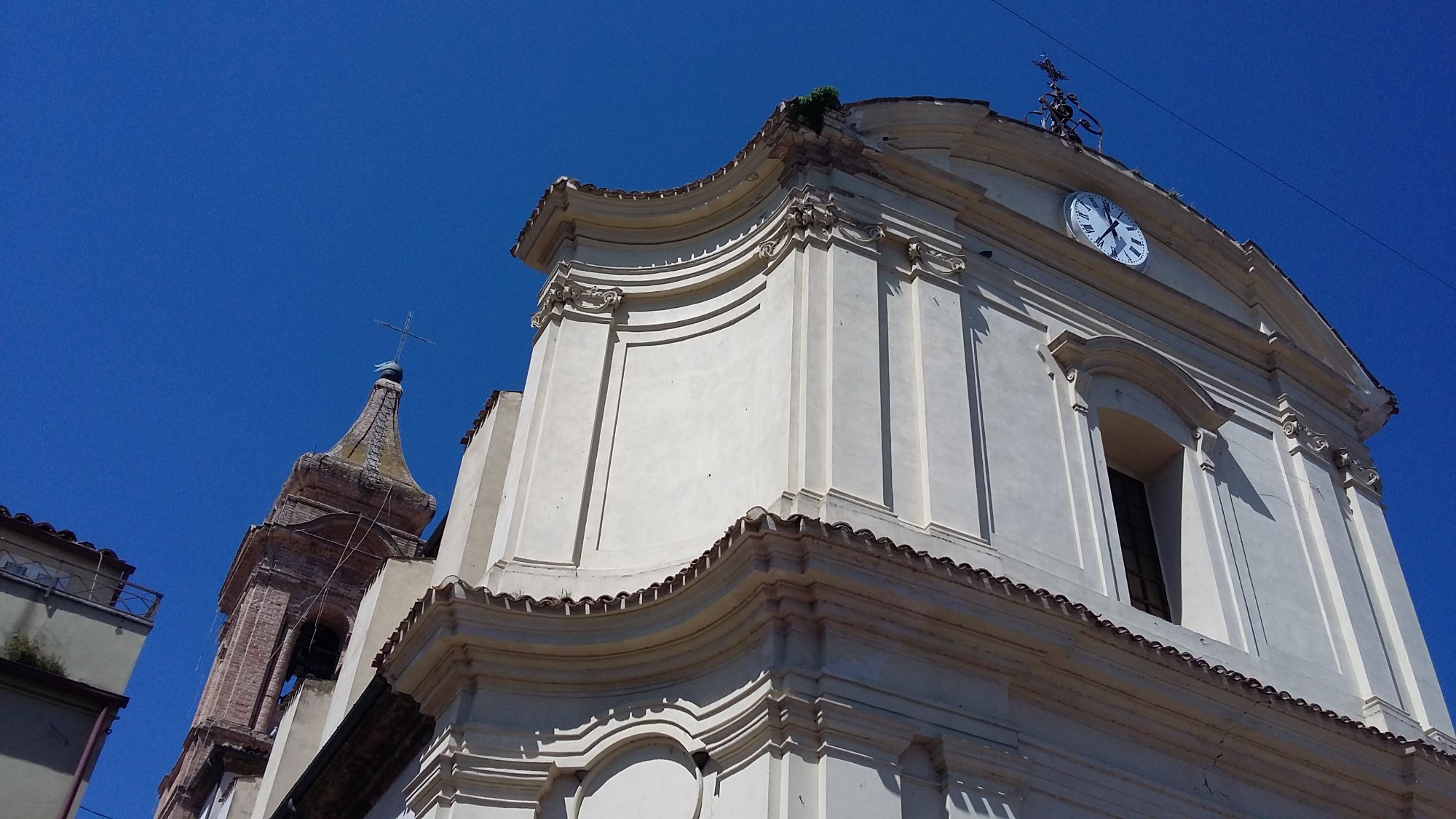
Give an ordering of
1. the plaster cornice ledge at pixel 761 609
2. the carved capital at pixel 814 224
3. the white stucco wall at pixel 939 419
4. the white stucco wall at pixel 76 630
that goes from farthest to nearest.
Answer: the white stucco wall at pixel 76 630 → the carved capital at pixel 814 224 → the white stucco wall at pixel 939 419 → the plaster cornice ledge at pixel 761 609

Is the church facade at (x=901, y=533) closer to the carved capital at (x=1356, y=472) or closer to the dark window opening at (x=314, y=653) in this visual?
the carved capital at (x=1356, y=472)

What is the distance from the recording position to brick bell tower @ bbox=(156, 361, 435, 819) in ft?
81.3

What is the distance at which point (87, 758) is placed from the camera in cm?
1370

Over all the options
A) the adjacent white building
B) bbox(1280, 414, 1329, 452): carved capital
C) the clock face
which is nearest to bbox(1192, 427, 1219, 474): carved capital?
bbox(1280, 414, 1329, 452): carved capital

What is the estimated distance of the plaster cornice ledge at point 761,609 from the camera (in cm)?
899

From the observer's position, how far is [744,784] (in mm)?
8523

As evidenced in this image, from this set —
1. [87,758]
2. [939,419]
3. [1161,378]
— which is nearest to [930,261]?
[939,419]

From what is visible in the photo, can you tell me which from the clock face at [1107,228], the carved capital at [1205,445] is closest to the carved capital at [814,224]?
the clock face at [1107,228]

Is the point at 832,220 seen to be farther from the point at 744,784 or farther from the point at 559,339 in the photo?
the point at 744,784

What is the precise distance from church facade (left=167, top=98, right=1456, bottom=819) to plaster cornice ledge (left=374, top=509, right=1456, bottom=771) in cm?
3

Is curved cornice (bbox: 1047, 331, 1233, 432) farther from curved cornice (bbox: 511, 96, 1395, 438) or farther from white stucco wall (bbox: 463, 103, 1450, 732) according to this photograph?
curved cornice (bbox: 511, 96, 1395, 438)

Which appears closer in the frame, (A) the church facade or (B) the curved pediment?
(A) the church facade

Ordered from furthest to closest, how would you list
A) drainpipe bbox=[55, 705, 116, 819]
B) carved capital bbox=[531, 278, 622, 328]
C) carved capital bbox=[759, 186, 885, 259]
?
1. drainpipe bbox=[55, 705, 116, 819]
2. carved capital bbox=[531, 278, 622, 328]
3. carved capital bbox=[759, 186, 885, 259]

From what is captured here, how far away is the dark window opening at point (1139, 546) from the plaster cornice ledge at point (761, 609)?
1.65m
